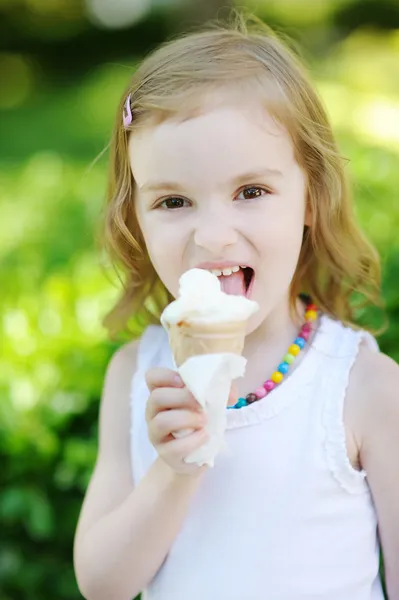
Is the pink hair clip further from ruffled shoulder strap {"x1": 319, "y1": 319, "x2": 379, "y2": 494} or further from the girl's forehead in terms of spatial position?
ruffled shoulder strap {"x1": 319, "y1": 319, "x2": 379, "y2": 494}

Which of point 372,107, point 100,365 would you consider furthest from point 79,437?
point 372,107

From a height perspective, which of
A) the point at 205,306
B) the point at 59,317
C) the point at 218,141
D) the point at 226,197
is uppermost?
the point at 218,141

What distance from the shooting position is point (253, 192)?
2.12 meters

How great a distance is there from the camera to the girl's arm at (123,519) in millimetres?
2137

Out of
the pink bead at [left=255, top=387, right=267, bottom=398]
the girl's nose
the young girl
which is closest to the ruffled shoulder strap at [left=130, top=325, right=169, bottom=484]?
the young girl

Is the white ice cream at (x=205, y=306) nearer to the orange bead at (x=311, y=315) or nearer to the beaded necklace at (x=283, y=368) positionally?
the beaded necklace at (x=283, y=368)

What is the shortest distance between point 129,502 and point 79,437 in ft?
3.72

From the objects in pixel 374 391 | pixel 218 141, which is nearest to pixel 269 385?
pixel 374 391

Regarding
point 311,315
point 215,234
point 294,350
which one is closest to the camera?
point 215,234

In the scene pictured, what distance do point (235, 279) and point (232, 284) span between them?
16mm

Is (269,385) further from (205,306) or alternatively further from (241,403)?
(205,306)

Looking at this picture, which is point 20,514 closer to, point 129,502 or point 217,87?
point 129,502

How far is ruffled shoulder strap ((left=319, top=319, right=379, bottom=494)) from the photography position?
2.18 meters

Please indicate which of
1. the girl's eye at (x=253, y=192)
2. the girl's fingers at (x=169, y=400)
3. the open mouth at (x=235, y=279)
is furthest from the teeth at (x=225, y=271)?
the girl's fingers at (x=169, y=400)
